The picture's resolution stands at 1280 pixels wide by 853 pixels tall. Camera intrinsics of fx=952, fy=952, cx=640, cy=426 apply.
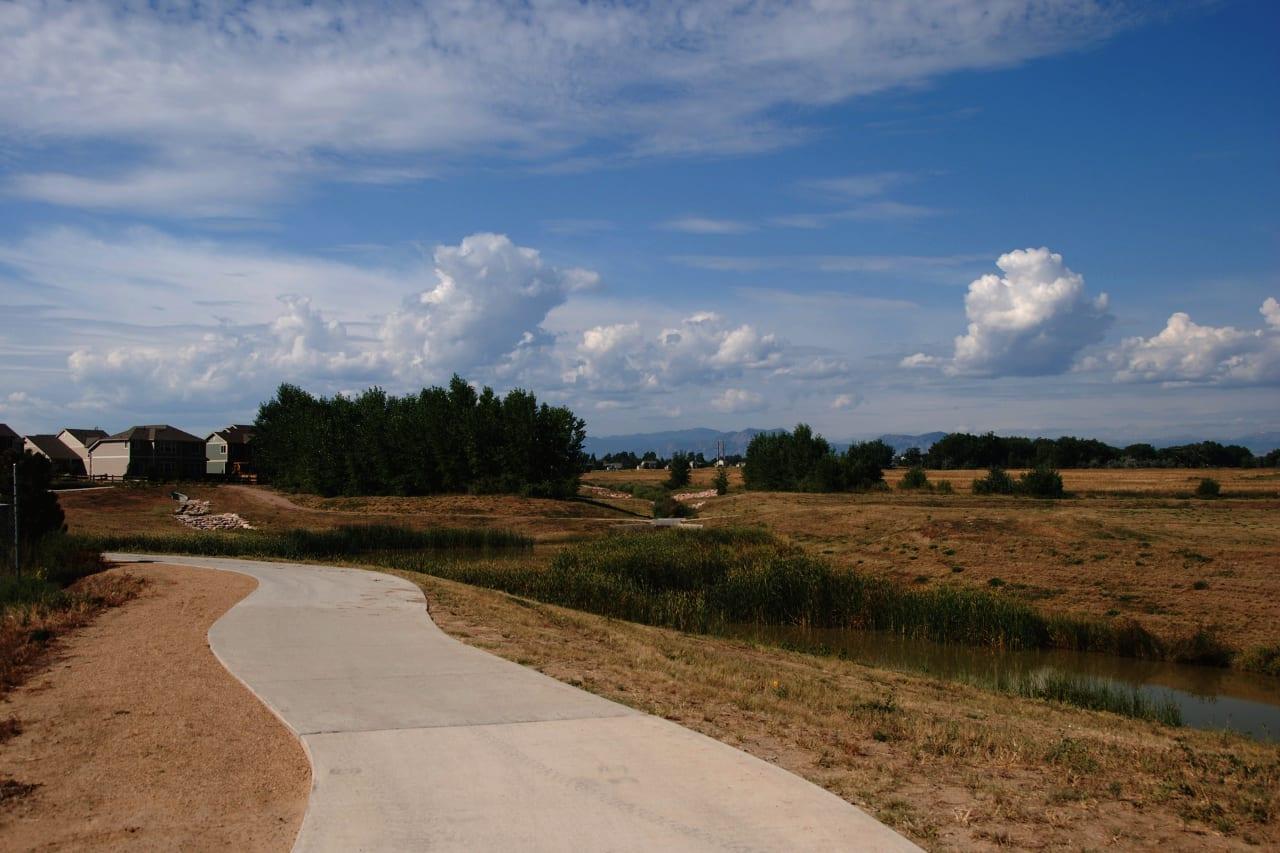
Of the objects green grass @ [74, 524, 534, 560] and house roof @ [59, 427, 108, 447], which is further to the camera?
house roof @ [59, 427, 108, 447]

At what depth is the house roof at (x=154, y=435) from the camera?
9394 cm

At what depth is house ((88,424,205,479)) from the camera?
91875 millimetres

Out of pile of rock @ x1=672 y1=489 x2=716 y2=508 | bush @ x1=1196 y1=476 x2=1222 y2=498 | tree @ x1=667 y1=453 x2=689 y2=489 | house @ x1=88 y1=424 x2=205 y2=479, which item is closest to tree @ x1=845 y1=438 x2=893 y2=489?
pile of rock @ x1=672 y1=489 x2=716 y2=508

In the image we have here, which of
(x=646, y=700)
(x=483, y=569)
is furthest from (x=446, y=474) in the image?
(x=646, y=700)

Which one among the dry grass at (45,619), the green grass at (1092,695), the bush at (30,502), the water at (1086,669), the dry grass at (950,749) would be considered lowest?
the water at (1086,669)

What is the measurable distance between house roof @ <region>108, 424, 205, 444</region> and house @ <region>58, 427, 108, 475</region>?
3.40 meters

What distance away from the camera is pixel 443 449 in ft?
261

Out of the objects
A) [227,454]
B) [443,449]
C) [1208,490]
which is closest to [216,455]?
[227,454]

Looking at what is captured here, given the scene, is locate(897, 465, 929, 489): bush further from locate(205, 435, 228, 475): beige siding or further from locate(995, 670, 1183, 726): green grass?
locate(205, 435, 228, 475): beige siding

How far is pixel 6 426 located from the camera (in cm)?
8562

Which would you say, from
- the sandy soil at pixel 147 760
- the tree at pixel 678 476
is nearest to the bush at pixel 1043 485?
the tree at pixel 678 476

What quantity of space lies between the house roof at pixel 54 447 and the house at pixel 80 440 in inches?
32.4

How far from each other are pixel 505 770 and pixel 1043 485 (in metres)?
66.4

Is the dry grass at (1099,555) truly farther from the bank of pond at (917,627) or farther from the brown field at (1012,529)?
the bank of pond at (917,627)
